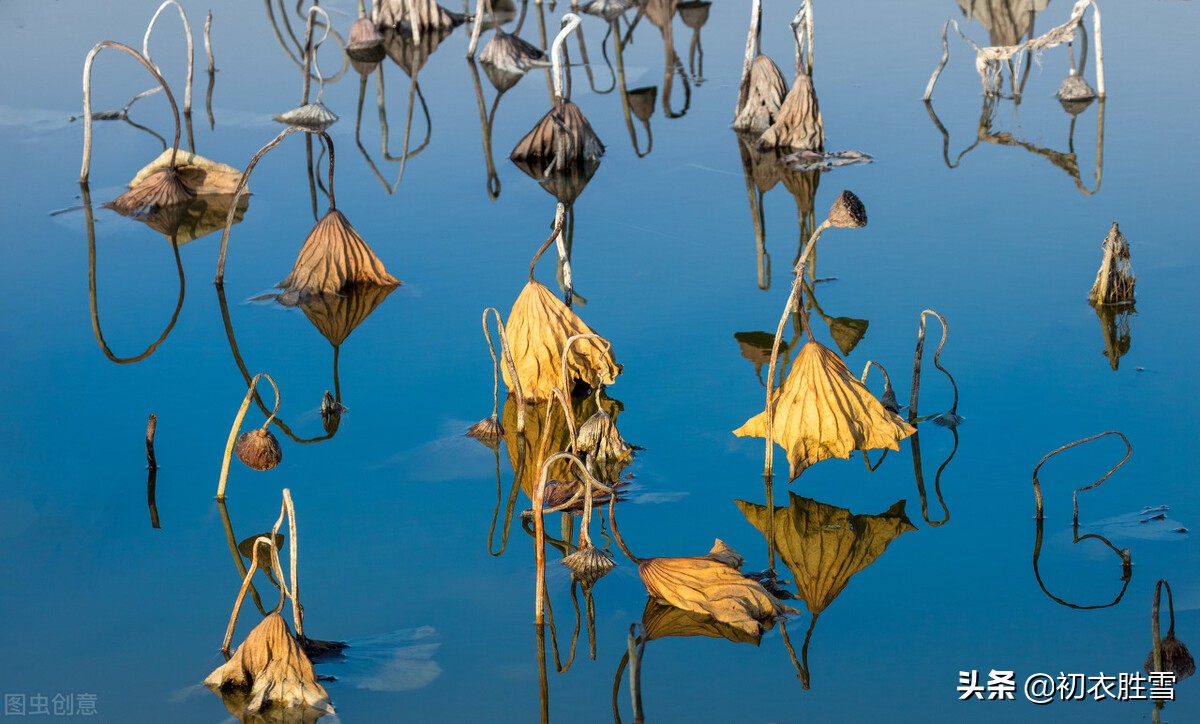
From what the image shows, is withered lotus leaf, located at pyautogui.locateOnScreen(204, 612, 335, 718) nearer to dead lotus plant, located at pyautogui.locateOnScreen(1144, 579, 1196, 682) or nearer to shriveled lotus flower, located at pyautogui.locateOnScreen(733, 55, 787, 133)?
dead lotus plant, located at pyautogui.locateOnScreen(1144, 579, 1196, 682)

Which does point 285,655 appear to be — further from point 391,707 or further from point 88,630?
point 88,630

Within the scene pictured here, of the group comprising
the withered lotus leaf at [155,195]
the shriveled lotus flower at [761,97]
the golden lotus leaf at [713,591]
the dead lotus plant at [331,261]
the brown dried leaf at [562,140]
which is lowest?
the golden lotus leaf at [713,591]

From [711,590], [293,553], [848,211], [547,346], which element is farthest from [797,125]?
[293,553]

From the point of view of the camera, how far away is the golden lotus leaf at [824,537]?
5.28 meters

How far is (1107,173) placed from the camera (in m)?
9.63

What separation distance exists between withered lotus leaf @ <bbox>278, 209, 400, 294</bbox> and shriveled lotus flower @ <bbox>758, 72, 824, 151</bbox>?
10.8ft

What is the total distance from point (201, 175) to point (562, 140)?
2.39m

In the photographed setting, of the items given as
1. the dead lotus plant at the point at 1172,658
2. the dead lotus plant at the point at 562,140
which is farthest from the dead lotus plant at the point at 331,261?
the dead lotus plant at the point at 1172,658

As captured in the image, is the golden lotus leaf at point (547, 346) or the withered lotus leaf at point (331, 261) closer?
the golden lotus leaf at point (547, 346)

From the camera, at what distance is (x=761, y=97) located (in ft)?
33.9

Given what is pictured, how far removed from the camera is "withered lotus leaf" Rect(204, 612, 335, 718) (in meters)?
4.38

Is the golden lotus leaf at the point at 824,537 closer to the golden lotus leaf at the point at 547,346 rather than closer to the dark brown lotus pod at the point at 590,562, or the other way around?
the dark brown lotus pod at the point at 590,562

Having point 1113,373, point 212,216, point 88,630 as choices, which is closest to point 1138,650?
point 1113,373

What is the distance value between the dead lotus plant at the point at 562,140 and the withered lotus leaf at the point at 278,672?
18.9 ft
